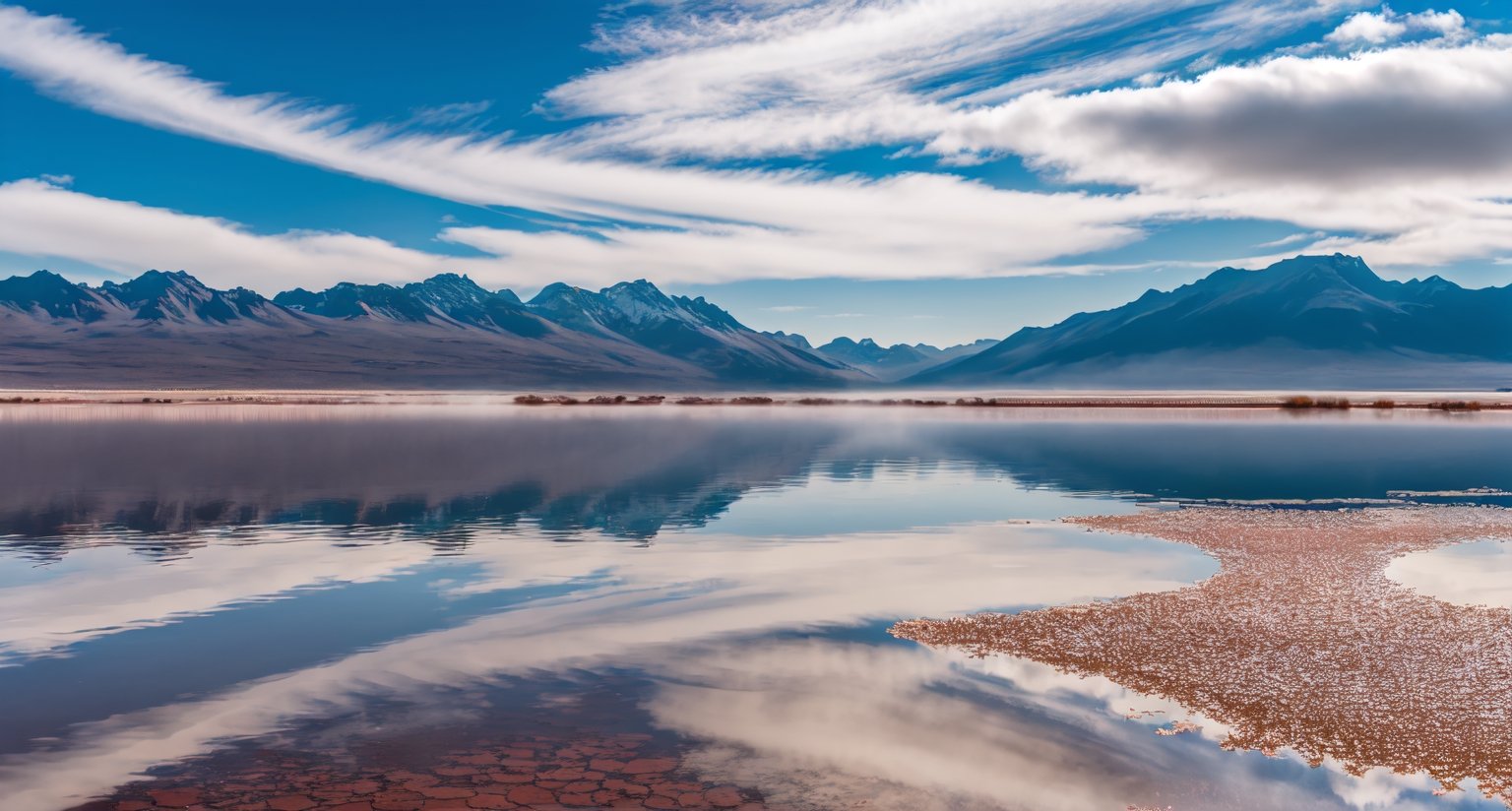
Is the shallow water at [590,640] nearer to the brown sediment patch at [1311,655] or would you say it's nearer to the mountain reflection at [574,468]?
the mountain reflection at [574,468]

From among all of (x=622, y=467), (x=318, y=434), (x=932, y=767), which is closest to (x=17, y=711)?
(x=932, y=767)

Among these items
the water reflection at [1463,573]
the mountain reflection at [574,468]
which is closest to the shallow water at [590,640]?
the mountain reflection at [574,468]

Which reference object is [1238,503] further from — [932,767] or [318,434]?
[318,434]

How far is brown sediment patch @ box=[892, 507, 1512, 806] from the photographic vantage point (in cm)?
1053

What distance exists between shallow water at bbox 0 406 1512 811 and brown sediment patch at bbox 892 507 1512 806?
56 cm

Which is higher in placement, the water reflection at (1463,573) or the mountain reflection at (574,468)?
the water reflection at (1463,573)

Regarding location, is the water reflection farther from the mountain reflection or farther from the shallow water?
the mountain reflection

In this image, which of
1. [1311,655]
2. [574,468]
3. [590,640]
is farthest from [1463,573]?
[574,468]

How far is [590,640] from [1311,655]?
31.7 feet

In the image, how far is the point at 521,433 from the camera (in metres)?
72.2

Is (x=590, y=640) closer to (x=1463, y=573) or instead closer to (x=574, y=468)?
(x=1463, y=573)

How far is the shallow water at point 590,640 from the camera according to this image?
388 inches

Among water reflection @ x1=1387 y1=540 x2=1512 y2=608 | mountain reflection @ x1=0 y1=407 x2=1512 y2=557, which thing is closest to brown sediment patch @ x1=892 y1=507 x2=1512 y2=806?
water reflection @ x1=1387 y1=540 x2=1512 y2=608

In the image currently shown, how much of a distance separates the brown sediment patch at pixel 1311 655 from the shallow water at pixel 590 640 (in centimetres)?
56
